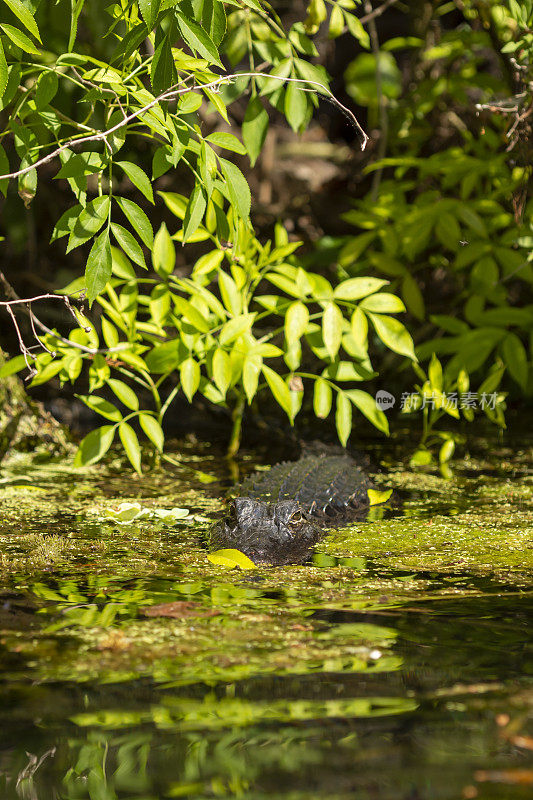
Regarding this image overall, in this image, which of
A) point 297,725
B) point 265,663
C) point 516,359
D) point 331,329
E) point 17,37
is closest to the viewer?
point 297,725

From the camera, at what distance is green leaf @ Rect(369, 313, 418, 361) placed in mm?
3137

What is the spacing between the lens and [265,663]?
176 cm

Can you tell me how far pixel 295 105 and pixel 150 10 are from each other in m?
1.18

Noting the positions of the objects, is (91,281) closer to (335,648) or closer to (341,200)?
(335,648)

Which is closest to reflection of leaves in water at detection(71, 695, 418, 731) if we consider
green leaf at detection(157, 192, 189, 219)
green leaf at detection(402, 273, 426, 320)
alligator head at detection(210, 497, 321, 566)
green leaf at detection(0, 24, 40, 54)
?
alligator head at detection(210, 497, 321, 566)

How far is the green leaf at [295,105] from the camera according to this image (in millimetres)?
2873

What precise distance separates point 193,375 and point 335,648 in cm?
161

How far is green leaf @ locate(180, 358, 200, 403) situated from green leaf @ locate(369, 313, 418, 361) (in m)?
0.71

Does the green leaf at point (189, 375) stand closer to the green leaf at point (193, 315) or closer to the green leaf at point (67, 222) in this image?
the green leaf at point (193, 315)

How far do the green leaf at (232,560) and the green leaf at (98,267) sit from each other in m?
0.86

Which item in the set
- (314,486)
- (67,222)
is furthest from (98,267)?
(314,486)

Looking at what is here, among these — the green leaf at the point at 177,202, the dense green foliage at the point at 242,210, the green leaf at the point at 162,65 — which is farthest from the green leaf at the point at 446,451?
the green leaf at the point at 162,65

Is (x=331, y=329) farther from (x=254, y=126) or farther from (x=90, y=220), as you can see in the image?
(x=90, y=220)

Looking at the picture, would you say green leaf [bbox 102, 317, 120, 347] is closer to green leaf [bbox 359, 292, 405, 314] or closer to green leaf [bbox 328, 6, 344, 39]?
green leaf [bbox 359, 292, 405, 314]
